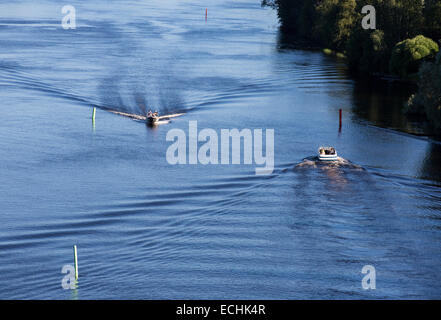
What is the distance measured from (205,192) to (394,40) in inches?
2228

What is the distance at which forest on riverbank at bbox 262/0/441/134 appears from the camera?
7156cm

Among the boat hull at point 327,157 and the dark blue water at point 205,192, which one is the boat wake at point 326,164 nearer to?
the boat hull at point 327,157

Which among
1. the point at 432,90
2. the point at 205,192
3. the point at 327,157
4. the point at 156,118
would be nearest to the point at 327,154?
the point at 327,157

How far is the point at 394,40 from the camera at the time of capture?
321 ft

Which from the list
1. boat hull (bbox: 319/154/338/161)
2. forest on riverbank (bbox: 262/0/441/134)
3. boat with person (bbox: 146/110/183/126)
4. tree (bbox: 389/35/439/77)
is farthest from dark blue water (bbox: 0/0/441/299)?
forest on riverbank (bbox: 262/0/441/134)

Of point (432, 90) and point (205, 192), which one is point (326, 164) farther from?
point (432, 90)

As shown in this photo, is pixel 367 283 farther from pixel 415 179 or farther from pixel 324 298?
pixel 415 179

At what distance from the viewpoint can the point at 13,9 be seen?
159875mm

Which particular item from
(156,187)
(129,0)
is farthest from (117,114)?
(129,0)

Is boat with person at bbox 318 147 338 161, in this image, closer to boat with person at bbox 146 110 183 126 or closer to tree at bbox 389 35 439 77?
boat with person at bbox 146 110 183 126

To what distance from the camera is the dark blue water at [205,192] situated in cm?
3891

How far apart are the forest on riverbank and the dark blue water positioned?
371cm

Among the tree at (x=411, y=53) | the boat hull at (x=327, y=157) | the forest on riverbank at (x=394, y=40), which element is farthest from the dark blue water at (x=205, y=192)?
the forest on riverbank at (x=394, y=40)

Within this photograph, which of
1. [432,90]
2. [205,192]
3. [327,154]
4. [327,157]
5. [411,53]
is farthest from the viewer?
[411,53]
